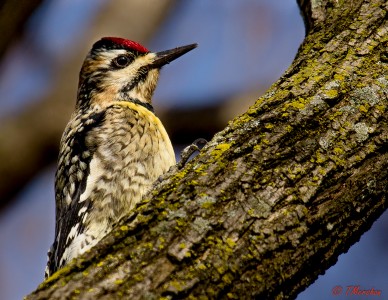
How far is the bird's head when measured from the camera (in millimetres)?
5125

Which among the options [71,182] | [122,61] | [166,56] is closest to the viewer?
[71,182]

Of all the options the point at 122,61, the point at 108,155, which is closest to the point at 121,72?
the point at 122,61

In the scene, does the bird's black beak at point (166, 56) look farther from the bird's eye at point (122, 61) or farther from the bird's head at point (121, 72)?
the bird's eye at point (122, 61)

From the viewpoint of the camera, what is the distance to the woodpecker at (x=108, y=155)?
3945 millimetres

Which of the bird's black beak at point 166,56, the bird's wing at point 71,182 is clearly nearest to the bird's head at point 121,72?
the bird's black beak at point 166,56

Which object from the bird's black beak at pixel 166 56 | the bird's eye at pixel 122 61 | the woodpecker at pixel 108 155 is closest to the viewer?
the woodpecker at pixel 108 155

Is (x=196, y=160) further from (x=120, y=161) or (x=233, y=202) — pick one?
(x=120, y=161)

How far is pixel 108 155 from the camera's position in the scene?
4.18 metres

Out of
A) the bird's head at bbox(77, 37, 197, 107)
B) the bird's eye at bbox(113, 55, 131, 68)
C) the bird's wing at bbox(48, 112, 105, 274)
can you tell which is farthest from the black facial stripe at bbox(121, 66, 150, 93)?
the bird's wing at bbox(48, 112, 105, 274)

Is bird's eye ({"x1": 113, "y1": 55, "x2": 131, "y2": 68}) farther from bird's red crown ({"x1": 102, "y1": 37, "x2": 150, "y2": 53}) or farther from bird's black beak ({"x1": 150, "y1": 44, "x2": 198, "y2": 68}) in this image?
bird's black beak ({"x1": 150, "y1": 44, "x2": 198, "y2": 68})

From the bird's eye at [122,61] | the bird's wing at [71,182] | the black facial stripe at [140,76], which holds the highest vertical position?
the bird's eye at [122,61]

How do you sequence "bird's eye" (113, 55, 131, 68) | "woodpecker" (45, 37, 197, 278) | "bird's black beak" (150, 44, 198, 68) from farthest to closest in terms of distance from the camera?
1. "bird's eye" (113, 55, 131, 68)
2. "bird's black beak" (150, 44, 198, 68)
3. "woodpecker" (45, 37, 197, 278)

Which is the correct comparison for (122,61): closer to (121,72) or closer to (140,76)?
(121,72)

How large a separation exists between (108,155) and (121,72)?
1270mm
